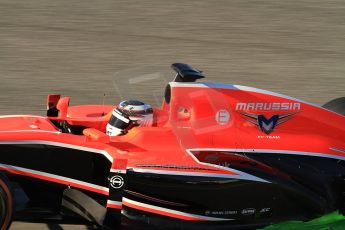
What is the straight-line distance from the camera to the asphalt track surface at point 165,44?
11547 mm

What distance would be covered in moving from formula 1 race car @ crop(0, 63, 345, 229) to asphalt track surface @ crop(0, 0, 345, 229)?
3.89 metres

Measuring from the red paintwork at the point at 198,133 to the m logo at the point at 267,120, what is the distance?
3 cm

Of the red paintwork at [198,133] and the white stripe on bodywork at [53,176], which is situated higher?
the red paintwork at [198,133]

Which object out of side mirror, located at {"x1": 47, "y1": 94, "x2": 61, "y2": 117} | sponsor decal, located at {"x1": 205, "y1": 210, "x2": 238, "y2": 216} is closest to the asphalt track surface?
side mirror, located at {"x1": 47, "y1": 94, "x2": 61, "y2": 117}

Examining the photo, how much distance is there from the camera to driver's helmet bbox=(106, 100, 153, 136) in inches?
264

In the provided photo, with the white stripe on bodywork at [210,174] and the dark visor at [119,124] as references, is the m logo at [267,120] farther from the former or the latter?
the dark visor at [119,124]

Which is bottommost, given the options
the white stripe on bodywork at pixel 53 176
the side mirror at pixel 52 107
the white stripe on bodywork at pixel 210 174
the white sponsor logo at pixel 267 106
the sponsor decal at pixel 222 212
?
the sponsor decal at pixel 222 212

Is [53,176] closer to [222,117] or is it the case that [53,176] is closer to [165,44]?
[222,117]

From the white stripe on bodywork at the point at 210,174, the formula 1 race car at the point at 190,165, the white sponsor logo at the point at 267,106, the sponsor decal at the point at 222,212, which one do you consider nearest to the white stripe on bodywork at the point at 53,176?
the formula 1 race car at the point at 190,165

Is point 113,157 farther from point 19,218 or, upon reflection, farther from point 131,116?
point 19,218

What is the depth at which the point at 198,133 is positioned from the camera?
6.60 metres

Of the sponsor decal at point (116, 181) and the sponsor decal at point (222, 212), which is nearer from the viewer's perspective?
the sponsor decal at point (116, 181)

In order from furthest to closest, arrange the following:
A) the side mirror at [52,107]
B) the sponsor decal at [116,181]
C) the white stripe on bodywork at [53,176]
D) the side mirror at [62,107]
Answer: the side mirror at [52,107], the side mirror at [62,107], the white stripe on bodywork at [53,176], the sponsor decal at [116,181]

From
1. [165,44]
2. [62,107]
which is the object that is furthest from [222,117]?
[165,44]
